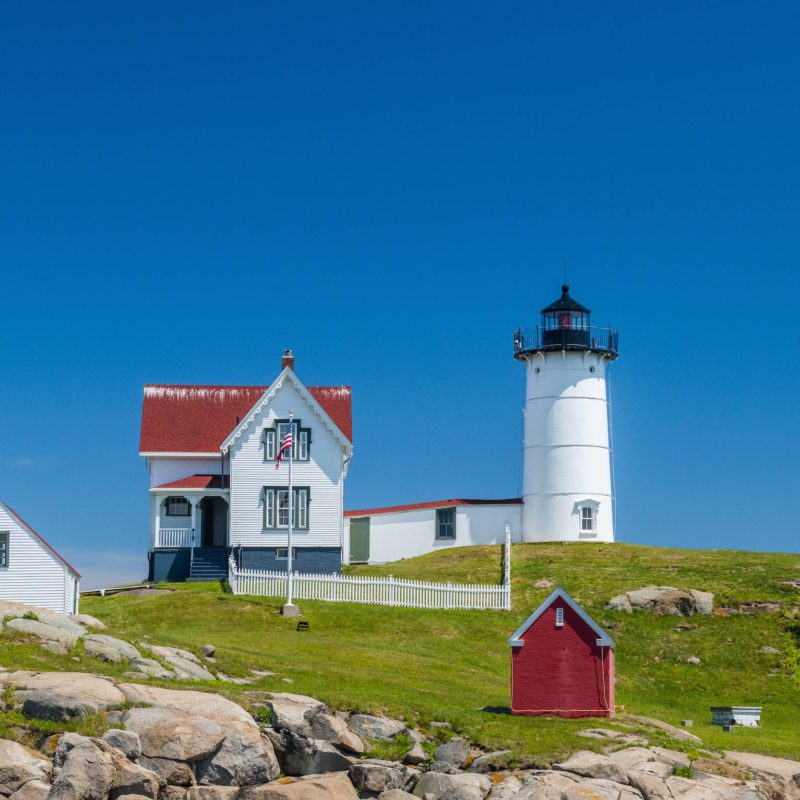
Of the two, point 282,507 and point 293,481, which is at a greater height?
point 293,481

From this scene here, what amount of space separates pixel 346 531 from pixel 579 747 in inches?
1353

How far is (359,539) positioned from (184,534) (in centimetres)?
937

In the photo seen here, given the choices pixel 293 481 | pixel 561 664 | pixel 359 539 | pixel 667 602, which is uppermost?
pixel 293 481

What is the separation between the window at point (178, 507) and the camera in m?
57.8

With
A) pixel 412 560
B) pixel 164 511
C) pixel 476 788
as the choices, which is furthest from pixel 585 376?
pixel 476 788

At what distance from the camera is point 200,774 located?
89.6 feet

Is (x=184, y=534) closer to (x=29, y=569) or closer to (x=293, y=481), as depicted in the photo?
(x=293, y=481)

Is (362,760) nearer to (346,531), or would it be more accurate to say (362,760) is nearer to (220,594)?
(220,594)

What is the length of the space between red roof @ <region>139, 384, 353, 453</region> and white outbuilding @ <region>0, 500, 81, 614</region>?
14.7m

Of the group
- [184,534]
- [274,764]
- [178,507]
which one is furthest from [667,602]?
[274,764]

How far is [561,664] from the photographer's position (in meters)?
33.9

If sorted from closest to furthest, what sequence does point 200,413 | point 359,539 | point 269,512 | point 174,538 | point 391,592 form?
point 391,592
point 269,512
point 174,538
point 200,413
point 359,539

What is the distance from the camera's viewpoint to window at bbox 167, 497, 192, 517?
5778 centimetres

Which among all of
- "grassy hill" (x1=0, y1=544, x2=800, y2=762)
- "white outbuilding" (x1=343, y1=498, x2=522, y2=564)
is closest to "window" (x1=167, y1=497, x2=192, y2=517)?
"grassy hill" (x1=0, y1=544, x2=800, y2=762)
